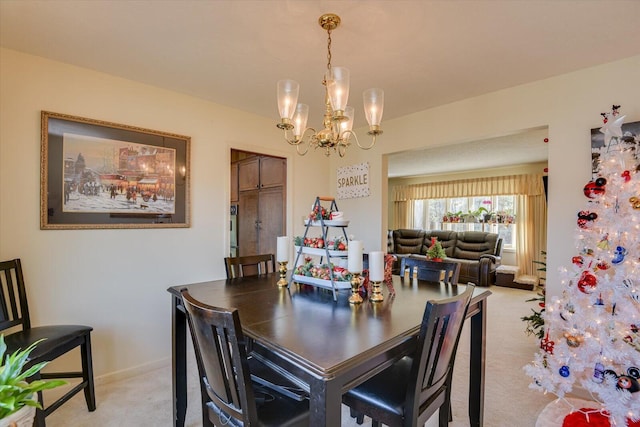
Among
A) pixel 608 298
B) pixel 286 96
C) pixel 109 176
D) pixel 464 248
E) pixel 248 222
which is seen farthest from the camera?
pixel 464 248

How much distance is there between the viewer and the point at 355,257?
1615 millimetres

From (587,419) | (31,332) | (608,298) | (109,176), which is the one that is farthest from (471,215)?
(31,332)

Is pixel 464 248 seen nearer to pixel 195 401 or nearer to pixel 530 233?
pixel 530 233

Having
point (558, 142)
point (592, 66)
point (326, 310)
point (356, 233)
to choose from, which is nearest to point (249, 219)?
point (356, 233)

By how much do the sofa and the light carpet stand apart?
277cm

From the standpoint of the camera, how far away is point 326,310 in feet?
4.82

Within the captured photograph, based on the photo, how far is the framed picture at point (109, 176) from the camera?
2186 mm

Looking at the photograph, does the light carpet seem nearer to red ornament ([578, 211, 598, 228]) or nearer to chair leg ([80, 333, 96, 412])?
chair leg ([80, 333, 96, 412])

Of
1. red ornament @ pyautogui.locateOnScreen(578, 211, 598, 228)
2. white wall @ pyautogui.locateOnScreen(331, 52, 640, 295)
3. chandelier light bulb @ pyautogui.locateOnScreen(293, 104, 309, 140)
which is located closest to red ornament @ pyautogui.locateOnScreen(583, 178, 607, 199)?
red ornament @ pyautogui.locateOnScreen(578, 211, 598, 228)

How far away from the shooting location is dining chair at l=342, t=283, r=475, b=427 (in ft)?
3.83

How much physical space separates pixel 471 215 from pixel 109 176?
22.9 ft

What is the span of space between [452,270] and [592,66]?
5.89 ft

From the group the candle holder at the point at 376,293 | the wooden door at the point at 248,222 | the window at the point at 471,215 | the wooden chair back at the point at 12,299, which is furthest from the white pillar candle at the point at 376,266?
the window at the point at 471,215

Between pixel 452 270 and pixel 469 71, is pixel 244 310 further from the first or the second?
pixel 469 71
